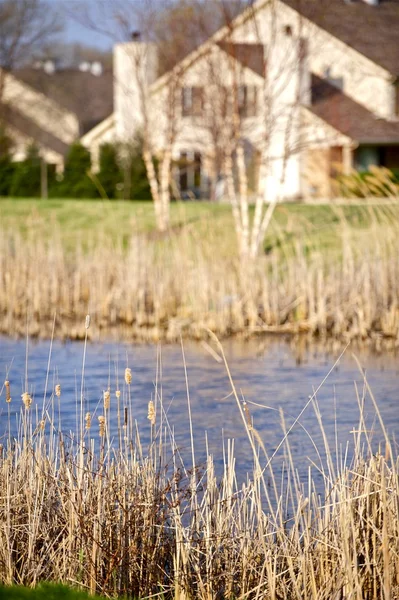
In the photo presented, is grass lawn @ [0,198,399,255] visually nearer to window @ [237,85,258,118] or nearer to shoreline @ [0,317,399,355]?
window @ [237,85,258,118]

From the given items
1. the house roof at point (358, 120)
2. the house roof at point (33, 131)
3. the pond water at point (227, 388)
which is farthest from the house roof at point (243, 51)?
the house roof at point (33, 131)

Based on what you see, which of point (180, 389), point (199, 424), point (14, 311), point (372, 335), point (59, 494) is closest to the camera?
point (59, 494)

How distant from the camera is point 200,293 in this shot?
1086 cm

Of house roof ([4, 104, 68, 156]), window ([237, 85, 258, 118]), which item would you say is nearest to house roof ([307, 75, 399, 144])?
window ([237, 85, 258, 118])

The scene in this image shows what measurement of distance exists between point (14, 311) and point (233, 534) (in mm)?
7863

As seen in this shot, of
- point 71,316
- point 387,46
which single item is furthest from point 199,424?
point 387,46

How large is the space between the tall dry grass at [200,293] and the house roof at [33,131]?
1318 inches

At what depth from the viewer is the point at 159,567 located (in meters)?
4.04

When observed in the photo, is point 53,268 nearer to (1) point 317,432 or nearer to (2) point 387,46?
(1) point 317,432

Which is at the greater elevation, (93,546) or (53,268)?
(53,268)

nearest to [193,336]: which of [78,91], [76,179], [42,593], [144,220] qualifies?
[42,593]

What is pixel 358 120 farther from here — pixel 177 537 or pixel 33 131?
pixel 177 537

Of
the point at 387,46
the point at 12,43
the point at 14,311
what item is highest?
the point at 12,43

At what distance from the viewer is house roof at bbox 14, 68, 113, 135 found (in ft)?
160
